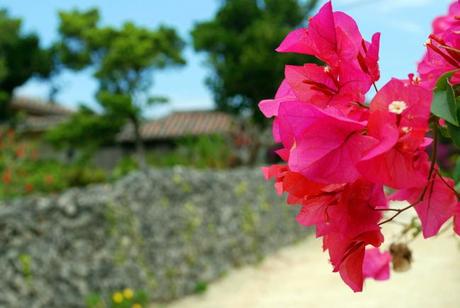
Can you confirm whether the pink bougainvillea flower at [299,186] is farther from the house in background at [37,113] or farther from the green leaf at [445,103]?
the house in background at [37,113]

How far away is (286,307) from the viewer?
147 inches

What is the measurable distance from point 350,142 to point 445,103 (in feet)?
0.19

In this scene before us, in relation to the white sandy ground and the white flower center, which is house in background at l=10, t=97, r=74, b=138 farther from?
the white flower center

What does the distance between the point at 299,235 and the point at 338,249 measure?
655 cm

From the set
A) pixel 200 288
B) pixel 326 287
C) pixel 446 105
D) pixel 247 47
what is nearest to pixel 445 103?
pixel 446 105

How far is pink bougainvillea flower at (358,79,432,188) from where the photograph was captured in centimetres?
36

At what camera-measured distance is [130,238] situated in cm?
387

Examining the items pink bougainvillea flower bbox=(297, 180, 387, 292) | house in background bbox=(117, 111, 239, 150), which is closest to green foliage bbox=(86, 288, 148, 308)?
pink bougainvillea flower bbox=(297, 180, 387, 292)

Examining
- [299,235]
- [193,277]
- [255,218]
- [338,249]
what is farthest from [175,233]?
[338,249]

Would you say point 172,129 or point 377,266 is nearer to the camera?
point 377,266

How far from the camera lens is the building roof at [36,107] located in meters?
16.4

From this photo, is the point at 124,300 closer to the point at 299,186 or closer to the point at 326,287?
the point at 326,287

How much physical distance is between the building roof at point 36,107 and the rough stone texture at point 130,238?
40.0 feet

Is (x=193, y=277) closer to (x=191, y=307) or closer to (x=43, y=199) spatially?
(x=191, y=307)
